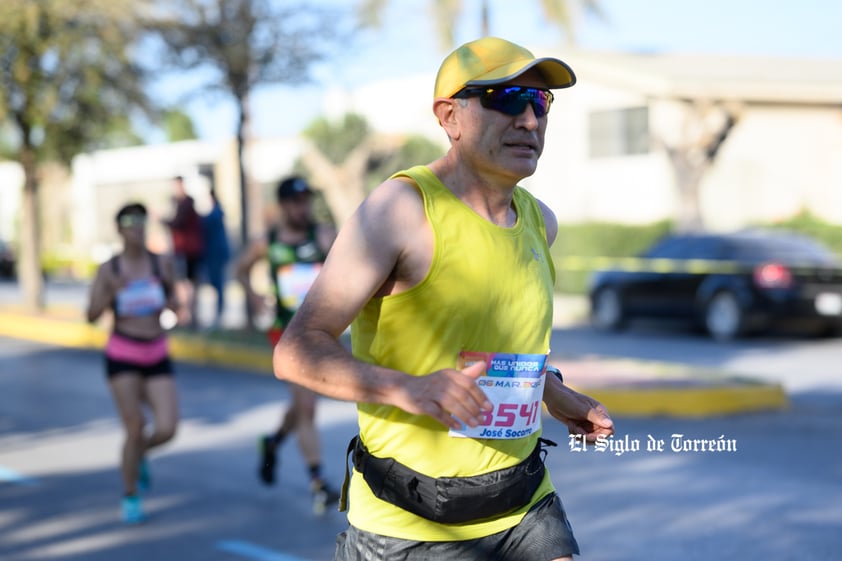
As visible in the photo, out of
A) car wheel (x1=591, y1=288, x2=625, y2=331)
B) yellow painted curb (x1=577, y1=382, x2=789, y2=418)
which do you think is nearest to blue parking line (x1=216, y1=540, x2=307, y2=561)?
yellow painted curb (x1=577, y1=382, x2=789, y2=418)

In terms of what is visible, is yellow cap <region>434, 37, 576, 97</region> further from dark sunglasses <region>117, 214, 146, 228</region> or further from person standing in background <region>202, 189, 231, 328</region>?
person standing in background <region>202, 189, 231, 328</region>

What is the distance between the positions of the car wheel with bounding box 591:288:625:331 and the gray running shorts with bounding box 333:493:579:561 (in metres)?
15.7

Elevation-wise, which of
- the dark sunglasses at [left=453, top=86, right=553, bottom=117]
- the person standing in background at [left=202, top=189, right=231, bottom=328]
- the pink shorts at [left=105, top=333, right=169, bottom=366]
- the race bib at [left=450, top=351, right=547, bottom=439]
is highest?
the dark sunglasses at [left=453, top=86, right=553, bottom=117]

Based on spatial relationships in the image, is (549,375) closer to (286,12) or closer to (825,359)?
(825,359)

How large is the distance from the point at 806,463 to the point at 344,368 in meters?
6.12

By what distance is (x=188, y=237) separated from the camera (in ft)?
55.4

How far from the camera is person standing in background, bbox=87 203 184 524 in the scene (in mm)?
7164

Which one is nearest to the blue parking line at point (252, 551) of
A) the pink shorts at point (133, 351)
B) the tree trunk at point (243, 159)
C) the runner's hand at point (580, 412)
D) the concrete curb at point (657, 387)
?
the pink shorts at point (133, 351)

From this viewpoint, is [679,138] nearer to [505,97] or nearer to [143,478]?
[143,478]

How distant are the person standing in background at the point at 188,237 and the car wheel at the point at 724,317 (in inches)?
286

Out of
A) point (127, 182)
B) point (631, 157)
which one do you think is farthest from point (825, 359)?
point (127, 182)

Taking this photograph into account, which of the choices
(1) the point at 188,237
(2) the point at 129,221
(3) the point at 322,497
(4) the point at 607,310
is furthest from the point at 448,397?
(4) the point at 607,310

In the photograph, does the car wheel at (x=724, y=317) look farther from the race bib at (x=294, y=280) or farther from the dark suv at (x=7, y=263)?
the dark suv at (x=7, y=263)

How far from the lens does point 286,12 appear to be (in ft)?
57.4
